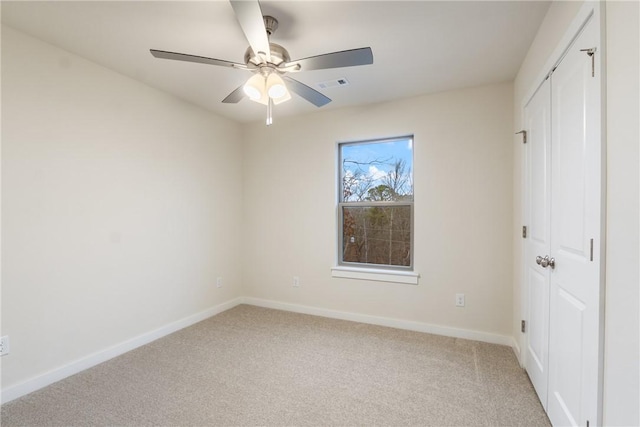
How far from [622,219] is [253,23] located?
5.67ft

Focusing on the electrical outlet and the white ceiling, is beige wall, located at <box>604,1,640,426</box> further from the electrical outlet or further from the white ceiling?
the electrical outlet

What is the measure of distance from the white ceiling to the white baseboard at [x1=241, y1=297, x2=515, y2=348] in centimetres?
236

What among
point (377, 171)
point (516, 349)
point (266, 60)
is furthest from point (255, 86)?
point (516, 349)

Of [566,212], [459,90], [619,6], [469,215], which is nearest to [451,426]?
[566,212]

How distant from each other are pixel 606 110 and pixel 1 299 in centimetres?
337

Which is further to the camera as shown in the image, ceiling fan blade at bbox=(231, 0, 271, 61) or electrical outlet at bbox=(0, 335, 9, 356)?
electrical outlet at bbox=(0, 335, 9, 356)

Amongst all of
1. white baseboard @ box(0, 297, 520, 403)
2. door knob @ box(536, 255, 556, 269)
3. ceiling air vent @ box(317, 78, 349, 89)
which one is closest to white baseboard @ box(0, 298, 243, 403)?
white baseboard @ box(0, 297, 520, 403)

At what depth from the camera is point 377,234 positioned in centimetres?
343

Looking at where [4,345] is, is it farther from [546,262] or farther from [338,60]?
[546,262]

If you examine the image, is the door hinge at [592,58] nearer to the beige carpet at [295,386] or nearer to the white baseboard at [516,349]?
the beige carpet at [295,386]

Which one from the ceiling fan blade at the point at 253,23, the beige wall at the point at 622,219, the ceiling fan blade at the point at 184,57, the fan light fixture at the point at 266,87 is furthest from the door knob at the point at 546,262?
the ceiling fan blade at the point at 184,57

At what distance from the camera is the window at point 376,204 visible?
3.27 m

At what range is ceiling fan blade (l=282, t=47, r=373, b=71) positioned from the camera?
1.59m

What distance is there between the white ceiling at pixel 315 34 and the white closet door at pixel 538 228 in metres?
0.51
